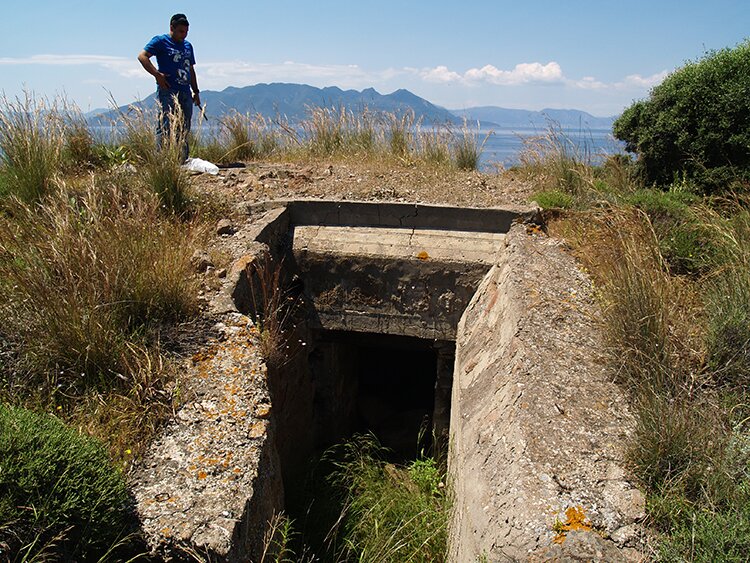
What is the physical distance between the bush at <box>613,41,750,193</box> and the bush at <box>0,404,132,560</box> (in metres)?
6.33

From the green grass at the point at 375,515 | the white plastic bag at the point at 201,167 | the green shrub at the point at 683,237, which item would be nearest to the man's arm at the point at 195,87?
the white plastic bag at the point at 201,167

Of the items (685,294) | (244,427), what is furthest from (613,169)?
(244,427)

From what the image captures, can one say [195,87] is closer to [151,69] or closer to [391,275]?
[151,69]

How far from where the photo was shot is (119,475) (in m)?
2.74

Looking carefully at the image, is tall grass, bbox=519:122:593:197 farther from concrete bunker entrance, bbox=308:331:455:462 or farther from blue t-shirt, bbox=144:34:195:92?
blue t-shirt, bbox=144:34:195:92

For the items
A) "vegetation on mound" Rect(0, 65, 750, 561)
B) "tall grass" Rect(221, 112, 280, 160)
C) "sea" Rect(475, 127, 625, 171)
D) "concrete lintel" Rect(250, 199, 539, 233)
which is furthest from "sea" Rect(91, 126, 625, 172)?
"concrete lintel" Rect(250, 199, 539, 233)

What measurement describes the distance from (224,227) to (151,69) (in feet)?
8.30

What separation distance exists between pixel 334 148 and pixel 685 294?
6614 millimetres

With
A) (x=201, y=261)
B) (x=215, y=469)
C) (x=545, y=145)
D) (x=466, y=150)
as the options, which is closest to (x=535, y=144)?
(x=545, y=145)

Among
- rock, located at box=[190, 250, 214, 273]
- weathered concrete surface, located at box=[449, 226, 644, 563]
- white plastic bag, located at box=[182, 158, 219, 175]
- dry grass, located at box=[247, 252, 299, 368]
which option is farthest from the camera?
white plastic bag, located at box=[182, 158, 219, 175]

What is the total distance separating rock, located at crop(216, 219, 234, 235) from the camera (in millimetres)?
5824

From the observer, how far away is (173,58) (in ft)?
23.3

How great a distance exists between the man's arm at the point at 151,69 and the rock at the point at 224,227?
228 centimetres

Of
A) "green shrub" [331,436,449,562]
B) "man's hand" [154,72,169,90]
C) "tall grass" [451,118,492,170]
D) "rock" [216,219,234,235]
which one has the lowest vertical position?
"green shrub" [331,436,449,562]
